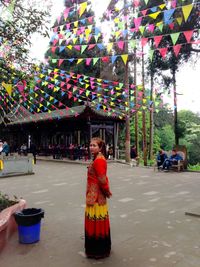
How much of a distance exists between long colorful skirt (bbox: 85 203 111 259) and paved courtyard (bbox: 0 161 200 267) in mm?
130

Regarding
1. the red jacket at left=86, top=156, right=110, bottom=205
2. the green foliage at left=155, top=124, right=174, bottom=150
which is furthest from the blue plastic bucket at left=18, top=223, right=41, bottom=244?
the green foliage at left=155, top=124, right=174, bottom=150

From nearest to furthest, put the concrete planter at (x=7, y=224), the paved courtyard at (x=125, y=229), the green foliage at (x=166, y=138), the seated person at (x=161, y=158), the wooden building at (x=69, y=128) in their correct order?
the paved courtyard at (x=125, y=229) → the concrete planter at (x=7, y=224) → the seated person at (x=161, y=158) → the wooden building at (x=69, y=128) → the green foliage at (x=166, y=138)

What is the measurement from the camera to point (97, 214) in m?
3.95

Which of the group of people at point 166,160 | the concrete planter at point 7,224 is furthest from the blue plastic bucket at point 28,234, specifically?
the group of people at point 166,160

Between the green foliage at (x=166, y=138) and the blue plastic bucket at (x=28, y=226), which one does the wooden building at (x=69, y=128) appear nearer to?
the blue plastic bucket at (x=28, y=226)

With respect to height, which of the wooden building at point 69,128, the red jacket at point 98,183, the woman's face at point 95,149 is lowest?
the red jacket at point 98,183

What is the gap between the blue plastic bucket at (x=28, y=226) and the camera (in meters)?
4.38

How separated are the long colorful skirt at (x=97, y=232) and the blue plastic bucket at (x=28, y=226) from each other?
0.95 metres

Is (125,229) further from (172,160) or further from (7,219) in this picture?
(172,160)

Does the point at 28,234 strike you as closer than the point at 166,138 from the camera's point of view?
Yes

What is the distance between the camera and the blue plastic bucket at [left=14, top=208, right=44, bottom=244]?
4375 mm

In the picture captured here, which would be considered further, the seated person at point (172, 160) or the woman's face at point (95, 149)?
the seated person at point (172, 160)

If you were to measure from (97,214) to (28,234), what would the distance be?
130cm

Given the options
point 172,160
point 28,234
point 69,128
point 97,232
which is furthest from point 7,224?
point 69,128
